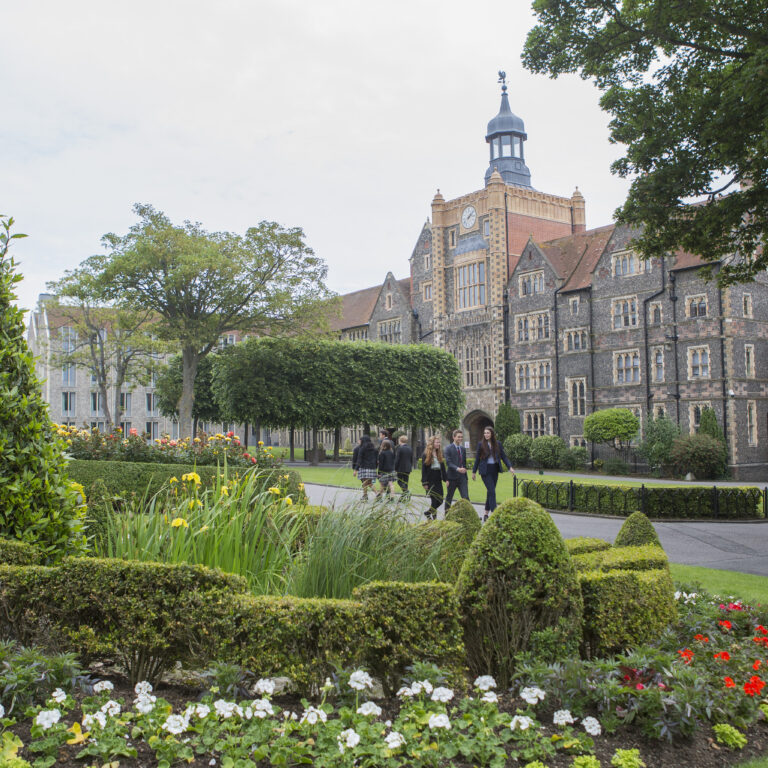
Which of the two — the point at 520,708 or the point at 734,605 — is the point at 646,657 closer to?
the point at 520,708

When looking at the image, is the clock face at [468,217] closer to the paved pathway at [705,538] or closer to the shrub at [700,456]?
the shrub at [700,456]

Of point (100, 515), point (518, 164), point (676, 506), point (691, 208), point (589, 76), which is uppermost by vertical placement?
point (518, 164)

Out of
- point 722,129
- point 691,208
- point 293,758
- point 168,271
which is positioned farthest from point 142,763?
point 168,271

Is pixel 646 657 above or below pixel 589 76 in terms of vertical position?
below

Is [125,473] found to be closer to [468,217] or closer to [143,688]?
[143,688]

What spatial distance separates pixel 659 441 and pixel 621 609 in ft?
112

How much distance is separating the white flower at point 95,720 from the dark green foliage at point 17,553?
140cm

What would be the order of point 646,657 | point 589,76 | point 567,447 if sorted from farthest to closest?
point 567,447 < point 589,76 < point 646,657

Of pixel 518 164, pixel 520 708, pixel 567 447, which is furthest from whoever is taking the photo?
pixel 518 164

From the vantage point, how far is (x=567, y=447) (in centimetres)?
4319

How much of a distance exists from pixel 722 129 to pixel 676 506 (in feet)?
28.4

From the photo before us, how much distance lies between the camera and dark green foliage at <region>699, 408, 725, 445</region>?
1413 inches

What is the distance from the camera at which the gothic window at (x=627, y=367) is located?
4066cm

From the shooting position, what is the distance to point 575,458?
4125 cm
